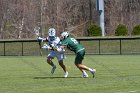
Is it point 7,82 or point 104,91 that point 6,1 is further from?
point 104,91

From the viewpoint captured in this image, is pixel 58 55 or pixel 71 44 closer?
pixel 71 44

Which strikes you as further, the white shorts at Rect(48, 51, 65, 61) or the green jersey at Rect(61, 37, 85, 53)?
the white shorts at Rect(48, 51, 65, 61)

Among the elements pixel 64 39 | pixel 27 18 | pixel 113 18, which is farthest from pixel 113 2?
pixel 64 39

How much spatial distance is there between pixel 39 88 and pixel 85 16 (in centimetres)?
5944

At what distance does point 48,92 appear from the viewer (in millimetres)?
15641

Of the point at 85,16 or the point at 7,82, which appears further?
the point at 85,16

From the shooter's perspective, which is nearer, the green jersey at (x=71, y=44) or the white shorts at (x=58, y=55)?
the green jersey at (x=71, y=44)

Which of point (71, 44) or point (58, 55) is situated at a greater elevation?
point (71, 44)

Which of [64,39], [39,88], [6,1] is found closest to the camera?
[39,88]

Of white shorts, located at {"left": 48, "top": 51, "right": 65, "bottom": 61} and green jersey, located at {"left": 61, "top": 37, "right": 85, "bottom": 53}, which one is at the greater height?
green jersey, located at {"left": 61, "top": 37, "right": 85, "bottom": 53}

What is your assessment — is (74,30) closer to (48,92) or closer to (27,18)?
(27,18)

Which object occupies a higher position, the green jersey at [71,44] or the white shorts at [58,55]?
the green jersey at [71,44]

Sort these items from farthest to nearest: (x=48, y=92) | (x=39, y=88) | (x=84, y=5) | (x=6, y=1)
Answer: (x=84, y=5) < (x=6, y=1) < (x=39, y=88) < (x=48, y=92)

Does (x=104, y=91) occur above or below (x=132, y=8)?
below
